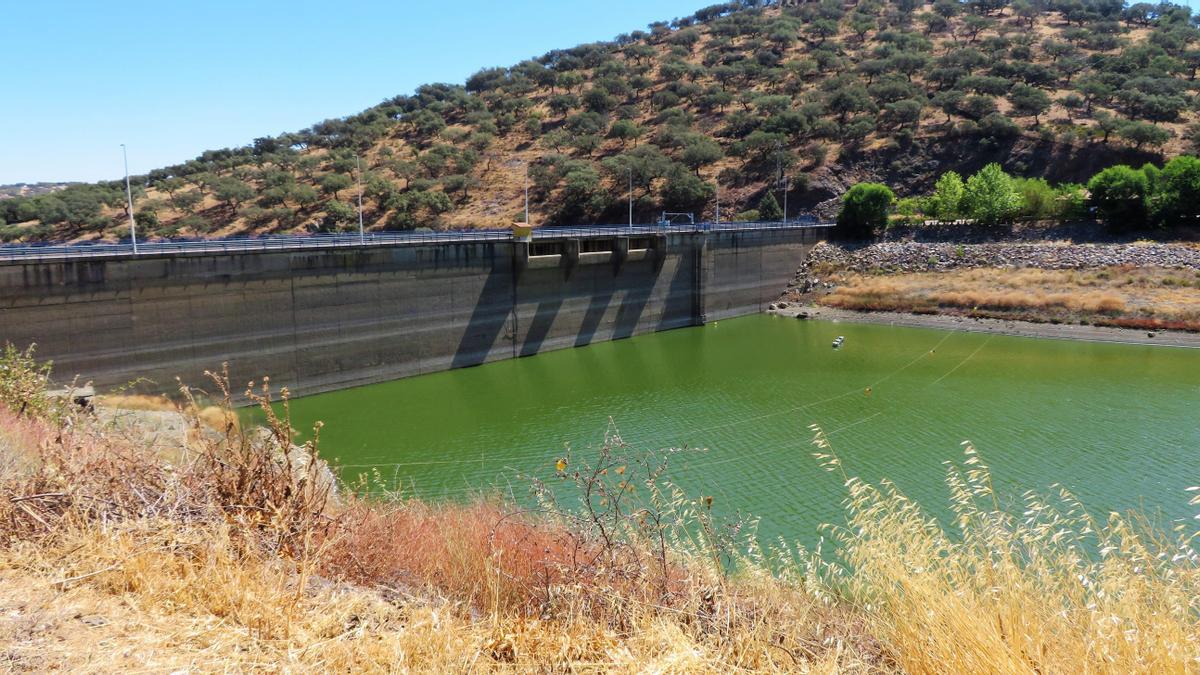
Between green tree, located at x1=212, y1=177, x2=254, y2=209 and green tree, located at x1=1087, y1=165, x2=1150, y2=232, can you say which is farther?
green tree, located at x1=212, y1=177, x2=254, y2=209

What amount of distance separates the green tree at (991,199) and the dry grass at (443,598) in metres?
49.5

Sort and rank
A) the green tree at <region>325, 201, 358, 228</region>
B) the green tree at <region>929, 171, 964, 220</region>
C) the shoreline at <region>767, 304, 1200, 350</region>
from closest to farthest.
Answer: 1. the shoreline at <region>767, 304, 1200, 350</region>
2. the green tree at <region>929, 171, 964, 220</region>
3. the green tree at <region>325, 201, 358, 228</region>

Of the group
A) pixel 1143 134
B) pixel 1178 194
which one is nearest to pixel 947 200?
pixel 1178 194

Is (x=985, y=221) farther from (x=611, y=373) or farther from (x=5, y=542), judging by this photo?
(x=5, y=542)

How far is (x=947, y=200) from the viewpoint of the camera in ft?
169

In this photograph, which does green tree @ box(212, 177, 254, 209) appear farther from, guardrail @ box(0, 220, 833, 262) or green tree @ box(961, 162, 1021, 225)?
green tree @ box(961, 162, 1021, 225)

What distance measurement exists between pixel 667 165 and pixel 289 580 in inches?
2507

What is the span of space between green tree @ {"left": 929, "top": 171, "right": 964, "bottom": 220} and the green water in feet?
55.0

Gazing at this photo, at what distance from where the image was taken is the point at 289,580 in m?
4.67

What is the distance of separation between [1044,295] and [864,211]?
13.6m

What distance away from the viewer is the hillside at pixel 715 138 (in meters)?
61.5

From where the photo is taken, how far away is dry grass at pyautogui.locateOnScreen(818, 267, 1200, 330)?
→ 37031mm

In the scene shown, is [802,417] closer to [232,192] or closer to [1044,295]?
[1044,295]

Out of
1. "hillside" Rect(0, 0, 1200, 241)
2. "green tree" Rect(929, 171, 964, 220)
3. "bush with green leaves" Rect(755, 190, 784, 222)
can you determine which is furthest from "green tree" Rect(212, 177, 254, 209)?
"green tree" Rect(929, 171, 964, 220)
